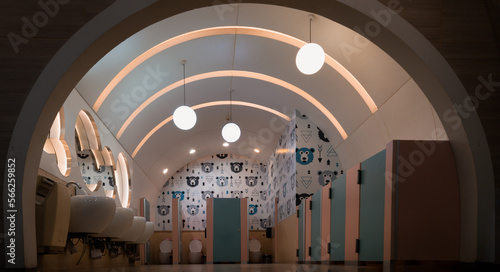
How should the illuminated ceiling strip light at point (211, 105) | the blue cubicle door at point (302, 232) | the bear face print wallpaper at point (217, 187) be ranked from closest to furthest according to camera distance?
the blue cubicle door at point (302, 232)
the illuminated ceiling strip light at point (211, 105)
the bear face print wallpaper at point (217, 187)

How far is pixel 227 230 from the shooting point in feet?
38.0

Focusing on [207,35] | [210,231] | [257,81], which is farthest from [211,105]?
[207,35]

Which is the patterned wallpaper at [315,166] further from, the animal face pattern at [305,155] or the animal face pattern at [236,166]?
the animal face pattern at [236,166]

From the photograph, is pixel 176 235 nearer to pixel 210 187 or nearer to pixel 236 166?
pixel 210 187

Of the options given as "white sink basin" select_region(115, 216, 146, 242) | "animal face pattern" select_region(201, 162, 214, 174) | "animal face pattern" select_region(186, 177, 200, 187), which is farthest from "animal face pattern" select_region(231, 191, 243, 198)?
"white sink basin" select_region(115, 216, 146, 242)

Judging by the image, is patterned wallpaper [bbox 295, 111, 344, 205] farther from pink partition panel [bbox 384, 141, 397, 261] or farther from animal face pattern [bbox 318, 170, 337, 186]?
pink partition panel [bbox 384, 141, 397, 261]

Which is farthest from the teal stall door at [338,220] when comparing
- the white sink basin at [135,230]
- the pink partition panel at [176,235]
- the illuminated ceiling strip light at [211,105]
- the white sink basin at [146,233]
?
the pink partition panel at [176,235]

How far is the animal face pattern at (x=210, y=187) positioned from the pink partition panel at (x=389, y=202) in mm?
12046

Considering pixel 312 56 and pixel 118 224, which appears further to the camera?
pixel 312 56

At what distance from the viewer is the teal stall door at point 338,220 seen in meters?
5.13

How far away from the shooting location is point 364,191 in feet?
14.2

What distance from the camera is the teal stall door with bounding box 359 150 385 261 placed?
3787 mm

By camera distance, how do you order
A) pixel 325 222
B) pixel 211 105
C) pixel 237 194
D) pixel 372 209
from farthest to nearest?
pixel 237 194, pixel 211 105, pixel 325 222, pixel 372 209

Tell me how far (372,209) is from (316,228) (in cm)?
280
